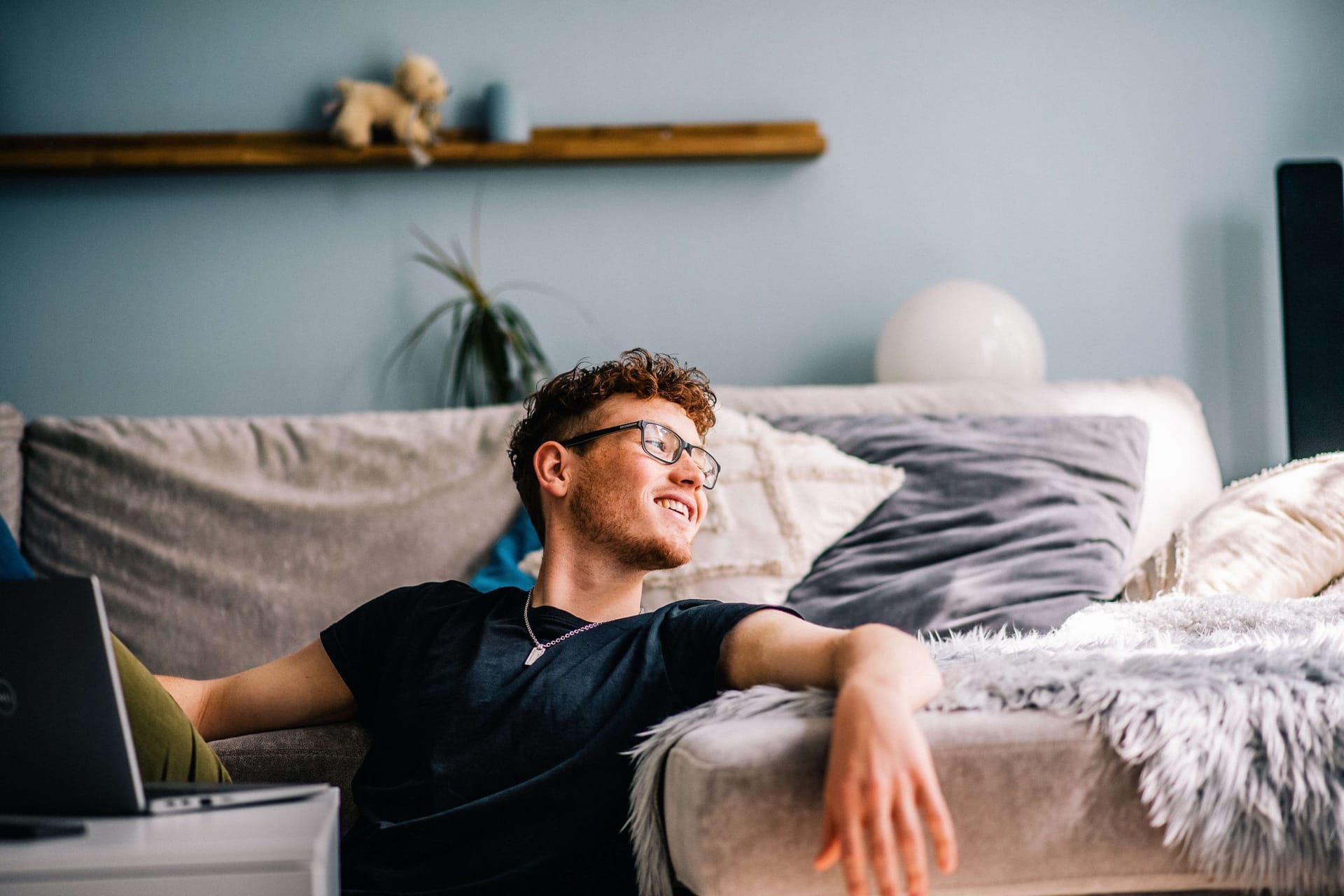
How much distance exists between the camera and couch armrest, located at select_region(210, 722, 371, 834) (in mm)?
1459

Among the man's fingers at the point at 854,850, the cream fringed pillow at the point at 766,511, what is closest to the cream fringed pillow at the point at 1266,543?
the cream fringed pillow at the point at 766,511

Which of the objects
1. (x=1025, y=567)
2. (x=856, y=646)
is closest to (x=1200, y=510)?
(x=1025, y=567)

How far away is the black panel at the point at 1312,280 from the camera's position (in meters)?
2.55

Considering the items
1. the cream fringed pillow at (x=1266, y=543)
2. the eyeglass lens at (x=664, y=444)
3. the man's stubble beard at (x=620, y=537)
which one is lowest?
the cream fringed pillow at (x=1266, y=543)

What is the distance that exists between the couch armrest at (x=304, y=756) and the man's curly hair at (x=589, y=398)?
15.1 inches

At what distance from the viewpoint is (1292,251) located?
259 cm

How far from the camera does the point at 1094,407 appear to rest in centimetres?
228

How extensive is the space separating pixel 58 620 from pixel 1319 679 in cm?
108

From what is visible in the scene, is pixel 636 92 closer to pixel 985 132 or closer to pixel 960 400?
pixel 985 132

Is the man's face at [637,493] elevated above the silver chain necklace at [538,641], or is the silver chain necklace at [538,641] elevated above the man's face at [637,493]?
the man's face at [637,493]

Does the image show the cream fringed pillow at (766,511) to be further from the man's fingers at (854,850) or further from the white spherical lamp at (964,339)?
the man's fingers at (854,850)

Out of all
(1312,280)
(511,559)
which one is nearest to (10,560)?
(511,559)

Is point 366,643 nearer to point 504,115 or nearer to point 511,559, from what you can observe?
point 511,559

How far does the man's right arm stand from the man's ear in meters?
0.38
